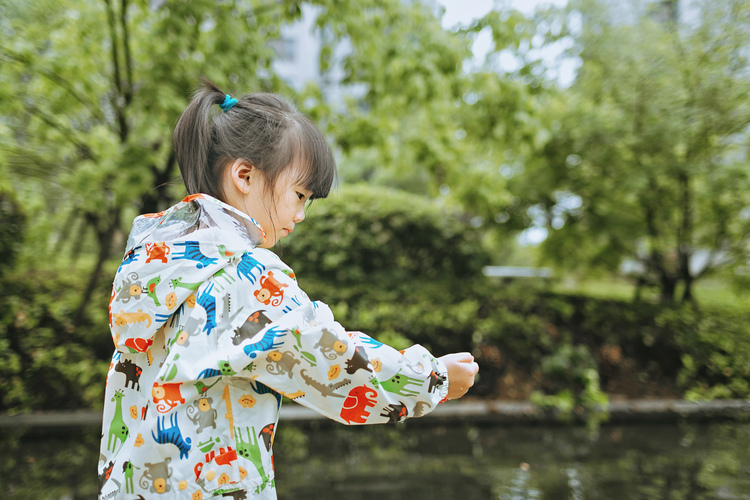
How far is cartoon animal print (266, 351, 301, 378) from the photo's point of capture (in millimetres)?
836

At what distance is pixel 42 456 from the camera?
337 cm

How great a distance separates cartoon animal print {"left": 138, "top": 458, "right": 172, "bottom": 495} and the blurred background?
234 centimetres

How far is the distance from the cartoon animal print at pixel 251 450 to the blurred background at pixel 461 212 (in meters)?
2.31

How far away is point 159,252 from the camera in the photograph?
0.88 meters

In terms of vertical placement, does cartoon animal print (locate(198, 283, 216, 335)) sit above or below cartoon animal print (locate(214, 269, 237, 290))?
below

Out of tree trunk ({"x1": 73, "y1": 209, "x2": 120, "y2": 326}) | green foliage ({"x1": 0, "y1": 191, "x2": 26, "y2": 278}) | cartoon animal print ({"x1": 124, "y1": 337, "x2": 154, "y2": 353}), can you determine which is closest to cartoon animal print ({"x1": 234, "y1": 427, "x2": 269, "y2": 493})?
cartoon animal print ({"x1": 124, "y1": 337, "x2": 154, "y2": 353})

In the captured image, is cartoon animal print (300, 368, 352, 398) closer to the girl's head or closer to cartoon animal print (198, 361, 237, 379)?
cartoon animal print (198, 361, 237, 379)

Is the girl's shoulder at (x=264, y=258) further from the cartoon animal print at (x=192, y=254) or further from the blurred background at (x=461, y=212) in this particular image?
the blurred background at (x=461, y=212)

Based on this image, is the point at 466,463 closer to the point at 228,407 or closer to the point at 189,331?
the point at 228,407

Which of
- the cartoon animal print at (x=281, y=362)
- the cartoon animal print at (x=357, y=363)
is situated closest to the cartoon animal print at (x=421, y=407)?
the cartoon animal print at (x=357, y=363)

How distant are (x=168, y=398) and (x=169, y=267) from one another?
0.24 meters

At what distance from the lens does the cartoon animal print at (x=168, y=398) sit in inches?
34.3

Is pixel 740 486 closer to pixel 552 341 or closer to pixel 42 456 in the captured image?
pixel 552 341

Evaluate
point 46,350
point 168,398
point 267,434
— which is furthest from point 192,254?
point 46,350
